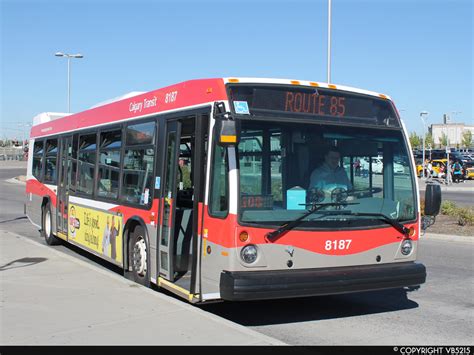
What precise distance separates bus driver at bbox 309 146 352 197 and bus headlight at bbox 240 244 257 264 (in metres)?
1.00

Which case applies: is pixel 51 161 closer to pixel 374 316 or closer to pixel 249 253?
pixel 249 253

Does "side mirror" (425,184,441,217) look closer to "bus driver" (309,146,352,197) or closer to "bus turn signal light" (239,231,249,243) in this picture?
"bus driver" (309,146,352,197)

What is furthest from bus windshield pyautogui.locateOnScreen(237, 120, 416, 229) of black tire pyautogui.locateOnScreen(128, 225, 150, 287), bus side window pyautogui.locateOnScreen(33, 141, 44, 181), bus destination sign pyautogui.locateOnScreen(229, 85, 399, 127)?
bus side window pyautogui.locateOnScreen(33, 141, 44, 181)

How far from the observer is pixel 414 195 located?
7.26 meters

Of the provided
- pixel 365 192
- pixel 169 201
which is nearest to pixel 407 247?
pixel 365 192

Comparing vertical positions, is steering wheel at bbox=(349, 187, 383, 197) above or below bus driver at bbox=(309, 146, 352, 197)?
below

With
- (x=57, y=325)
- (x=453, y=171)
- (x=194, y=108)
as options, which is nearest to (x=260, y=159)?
(x=194, y=108)

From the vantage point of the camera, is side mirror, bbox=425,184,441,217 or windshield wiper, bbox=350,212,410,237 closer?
windshield wiper, bbox=350,212,410,237

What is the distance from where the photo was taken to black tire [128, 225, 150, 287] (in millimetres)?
8242

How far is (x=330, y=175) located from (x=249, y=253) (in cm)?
137

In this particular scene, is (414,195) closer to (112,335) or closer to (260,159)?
(260,159)

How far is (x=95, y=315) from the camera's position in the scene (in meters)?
6.46

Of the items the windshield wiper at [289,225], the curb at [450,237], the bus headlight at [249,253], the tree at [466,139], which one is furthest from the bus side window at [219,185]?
the tree at [466,139]

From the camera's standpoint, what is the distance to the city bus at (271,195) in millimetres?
6281
